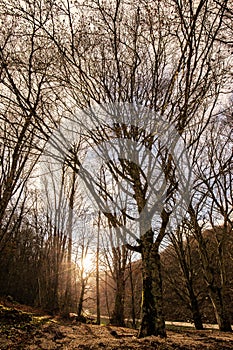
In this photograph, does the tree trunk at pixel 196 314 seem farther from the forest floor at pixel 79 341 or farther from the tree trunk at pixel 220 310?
the forest floor at pixel 79 341

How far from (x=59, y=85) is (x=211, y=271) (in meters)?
8.55

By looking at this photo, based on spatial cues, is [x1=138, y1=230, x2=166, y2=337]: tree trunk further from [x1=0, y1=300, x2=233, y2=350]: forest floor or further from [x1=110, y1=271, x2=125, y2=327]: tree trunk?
[x1=110, y1=271, x2=125, y2=327]: tree trunk

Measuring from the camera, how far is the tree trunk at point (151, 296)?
5359mm

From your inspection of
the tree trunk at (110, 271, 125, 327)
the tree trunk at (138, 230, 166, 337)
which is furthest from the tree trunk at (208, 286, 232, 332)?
the tree trunk at (110, 271, 125, 327)

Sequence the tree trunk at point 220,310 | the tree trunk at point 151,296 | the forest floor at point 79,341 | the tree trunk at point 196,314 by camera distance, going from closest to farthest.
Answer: the forest floor at point 79,341
the tree trunk at point 151,296
the tree trunk at point 220,310
the tree trunk at point 196,314

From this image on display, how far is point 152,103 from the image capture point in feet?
19.4

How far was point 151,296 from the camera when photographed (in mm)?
5527

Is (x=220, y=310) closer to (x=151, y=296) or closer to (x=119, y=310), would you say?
(x=151, y=296)

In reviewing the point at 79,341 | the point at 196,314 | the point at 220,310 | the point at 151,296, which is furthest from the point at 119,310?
the point at 151,296

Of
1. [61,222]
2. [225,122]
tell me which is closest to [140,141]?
[225,122]

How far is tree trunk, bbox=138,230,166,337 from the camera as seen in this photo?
5.36 meters

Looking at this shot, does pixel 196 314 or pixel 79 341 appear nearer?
pixel 79 341

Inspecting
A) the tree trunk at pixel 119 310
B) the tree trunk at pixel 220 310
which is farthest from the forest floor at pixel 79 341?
the tree trunk at pixel 119 310

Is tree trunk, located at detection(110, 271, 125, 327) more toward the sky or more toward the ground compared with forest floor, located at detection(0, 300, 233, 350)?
more toward the sky
